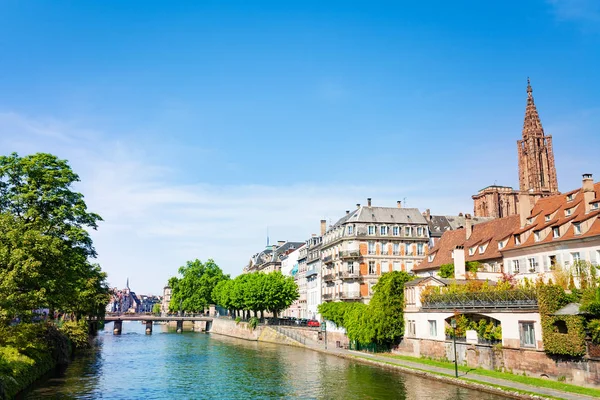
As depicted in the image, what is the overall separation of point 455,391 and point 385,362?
1357 cm

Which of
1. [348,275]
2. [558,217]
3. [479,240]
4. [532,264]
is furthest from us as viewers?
[348,275]

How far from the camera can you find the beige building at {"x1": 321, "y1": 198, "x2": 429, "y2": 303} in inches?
3174

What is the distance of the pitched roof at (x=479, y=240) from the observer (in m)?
60.6

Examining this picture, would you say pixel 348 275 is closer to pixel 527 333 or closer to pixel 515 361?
pixel 515 361

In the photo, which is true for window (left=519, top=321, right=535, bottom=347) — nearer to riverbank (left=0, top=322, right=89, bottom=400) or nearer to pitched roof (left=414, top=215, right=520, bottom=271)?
pitched roof (left=414, top=215, right=520, bottom=271)

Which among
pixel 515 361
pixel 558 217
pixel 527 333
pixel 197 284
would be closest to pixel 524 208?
pixel 558 217

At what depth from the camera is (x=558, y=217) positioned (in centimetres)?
5216

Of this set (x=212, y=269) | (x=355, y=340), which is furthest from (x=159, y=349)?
(x=212, y=269)

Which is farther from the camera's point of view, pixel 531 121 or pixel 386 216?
pixel 531 121

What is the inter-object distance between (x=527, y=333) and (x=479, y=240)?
89.1ft

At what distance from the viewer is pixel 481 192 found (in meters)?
126

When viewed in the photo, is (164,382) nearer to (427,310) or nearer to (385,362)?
(385,362)

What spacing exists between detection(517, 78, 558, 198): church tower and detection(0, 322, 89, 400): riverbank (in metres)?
117

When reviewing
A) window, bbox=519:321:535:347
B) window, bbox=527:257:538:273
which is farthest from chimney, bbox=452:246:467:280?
window, bbox=519:321:535:347
